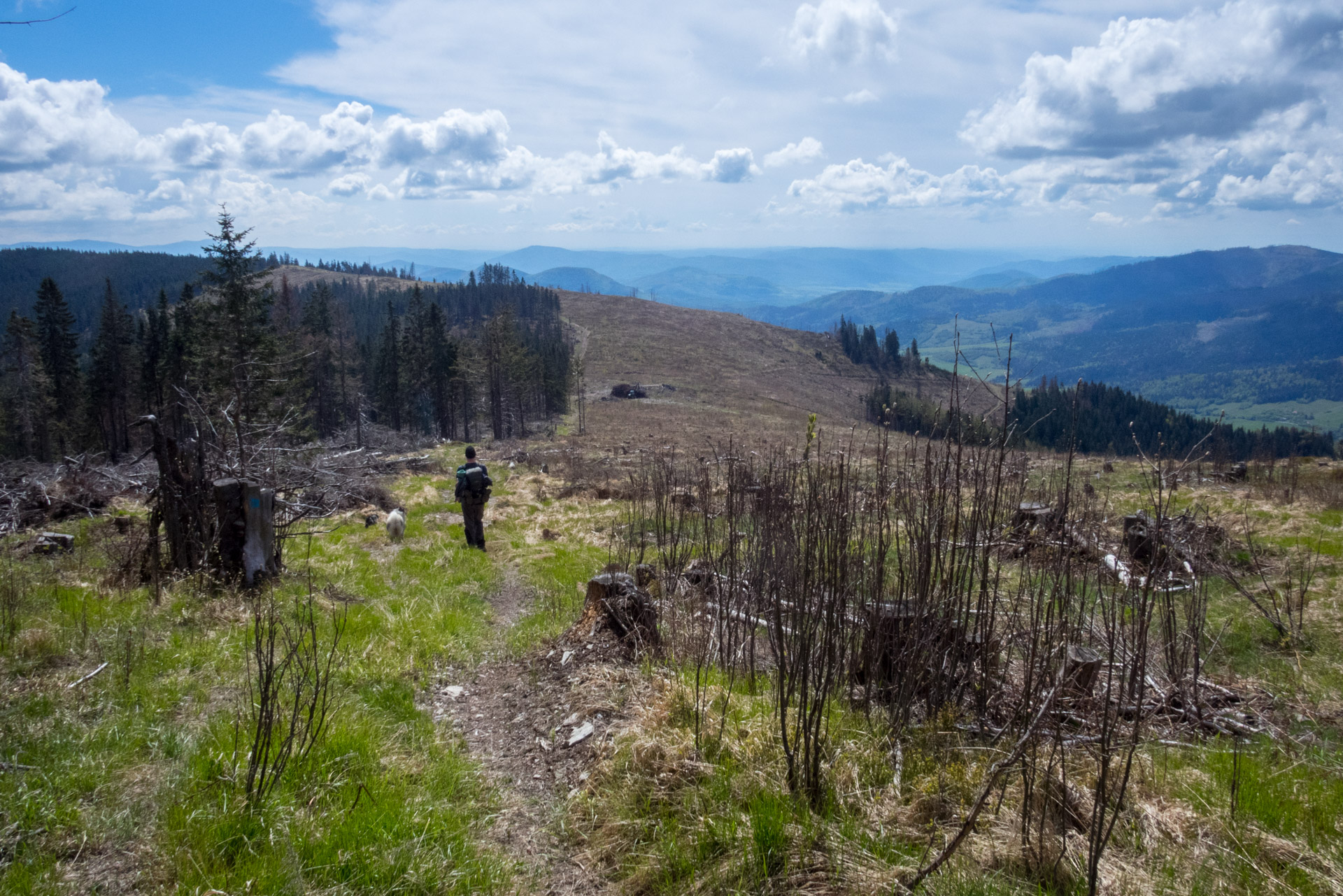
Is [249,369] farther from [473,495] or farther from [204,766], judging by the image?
[204,766]

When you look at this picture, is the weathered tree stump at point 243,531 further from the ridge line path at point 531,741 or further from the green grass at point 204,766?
the ridge line path at point 531,741

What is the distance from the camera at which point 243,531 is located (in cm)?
Result: 753

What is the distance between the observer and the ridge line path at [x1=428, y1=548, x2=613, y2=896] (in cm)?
352

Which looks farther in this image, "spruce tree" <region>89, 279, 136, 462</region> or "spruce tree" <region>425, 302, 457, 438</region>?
"spruce tree" <region>425, 302, 457, 438</region>

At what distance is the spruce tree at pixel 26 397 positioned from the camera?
3941cm

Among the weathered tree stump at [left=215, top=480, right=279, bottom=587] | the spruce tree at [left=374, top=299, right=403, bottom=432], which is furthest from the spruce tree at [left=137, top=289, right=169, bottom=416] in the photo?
the weathered tree stump at [left=215, top=480, right=279, bottom=587]

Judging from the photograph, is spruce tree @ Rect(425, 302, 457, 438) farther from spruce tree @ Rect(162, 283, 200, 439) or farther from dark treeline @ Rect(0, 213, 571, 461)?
spruce tree @ Rect(162, 283, 200, 439)

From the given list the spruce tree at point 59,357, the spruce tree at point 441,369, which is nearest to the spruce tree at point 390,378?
the spruce tree at point 441,369

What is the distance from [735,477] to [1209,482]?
21.5 m

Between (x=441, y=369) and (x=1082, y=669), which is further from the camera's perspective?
(x=441, y=369)

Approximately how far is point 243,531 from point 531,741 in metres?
4.71

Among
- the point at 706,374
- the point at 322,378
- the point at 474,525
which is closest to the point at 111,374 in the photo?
the point at 322,378

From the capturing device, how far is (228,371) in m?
26.9

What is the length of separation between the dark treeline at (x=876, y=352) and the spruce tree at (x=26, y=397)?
118 m
